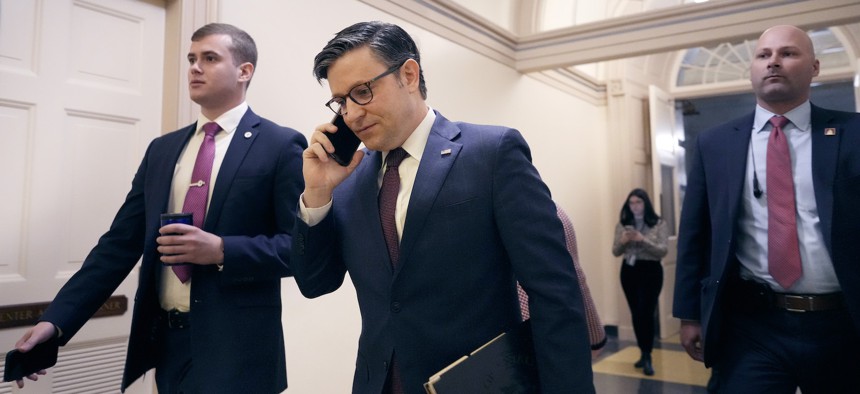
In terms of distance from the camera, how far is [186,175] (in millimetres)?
1973

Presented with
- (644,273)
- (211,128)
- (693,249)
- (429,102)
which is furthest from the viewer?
(644,273)

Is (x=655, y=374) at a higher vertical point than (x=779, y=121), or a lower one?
lower

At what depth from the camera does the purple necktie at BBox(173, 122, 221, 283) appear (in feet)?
5.89

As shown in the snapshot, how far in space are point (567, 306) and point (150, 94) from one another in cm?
244

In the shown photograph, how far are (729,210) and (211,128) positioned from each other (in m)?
1.95

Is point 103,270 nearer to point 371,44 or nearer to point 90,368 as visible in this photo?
point 90,368

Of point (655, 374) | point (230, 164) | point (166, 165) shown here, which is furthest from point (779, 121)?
point (655, 374)

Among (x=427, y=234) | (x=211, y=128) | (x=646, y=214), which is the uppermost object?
(x=211, y=128)

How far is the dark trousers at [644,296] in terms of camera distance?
5.44 m

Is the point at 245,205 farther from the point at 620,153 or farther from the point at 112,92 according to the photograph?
the point at 620,153

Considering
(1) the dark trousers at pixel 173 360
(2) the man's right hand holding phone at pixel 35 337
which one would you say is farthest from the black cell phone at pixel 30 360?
(1) the dark trousers at pixel 173 360

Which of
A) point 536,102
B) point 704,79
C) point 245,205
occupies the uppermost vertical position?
point 704,79

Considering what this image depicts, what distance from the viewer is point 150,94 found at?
2.86m

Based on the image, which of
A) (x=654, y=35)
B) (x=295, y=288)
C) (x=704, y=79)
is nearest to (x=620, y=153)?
(x=704, y=79)
